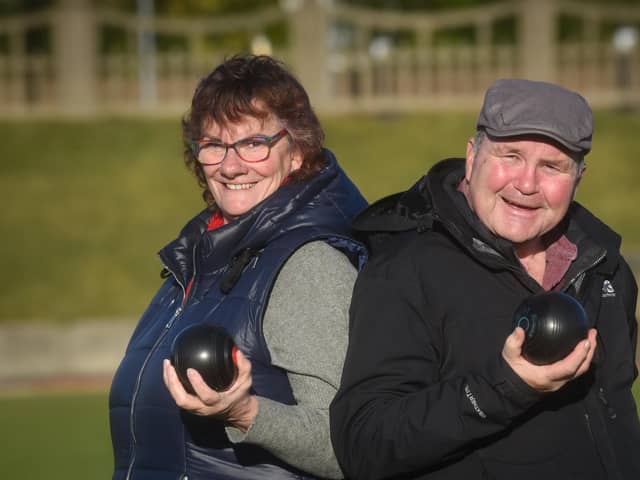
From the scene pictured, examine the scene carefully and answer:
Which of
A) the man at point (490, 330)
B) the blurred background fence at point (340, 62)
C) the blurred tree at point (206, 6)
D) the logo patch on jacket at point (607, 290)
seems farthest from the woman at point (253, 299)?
the blurred tree at point (206, 6)

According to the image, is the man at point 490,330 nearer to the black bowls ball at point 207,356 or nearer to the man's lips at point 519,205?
the man's lips at point 519,205

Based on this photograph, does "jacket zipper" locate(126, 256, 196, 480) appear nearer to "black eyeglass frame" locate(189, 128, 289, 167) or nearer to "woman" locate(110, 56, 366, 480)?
"woman" locate(110, 56, 366, 480)

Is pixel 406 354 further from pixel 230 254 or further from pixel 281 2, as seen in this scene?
pixel 281 2

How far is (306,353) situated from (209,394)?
36 centimetres

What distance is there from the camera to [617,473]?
3.46 m

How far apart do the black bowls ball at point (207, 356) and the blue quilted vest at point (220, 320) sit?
0.26 m

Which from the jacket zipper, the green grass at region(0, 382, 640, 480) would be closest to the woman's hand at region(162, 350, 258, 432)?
the jacket zipper

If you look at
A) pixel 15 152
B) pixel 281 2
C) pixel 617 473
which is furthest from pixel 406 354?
pixel 281 2

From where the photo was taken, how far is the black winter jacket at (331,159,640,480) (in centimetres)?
329

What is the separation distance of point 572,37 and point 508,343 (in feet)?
79.1

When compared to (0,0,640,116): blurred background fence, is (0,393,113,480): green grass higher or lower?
lower

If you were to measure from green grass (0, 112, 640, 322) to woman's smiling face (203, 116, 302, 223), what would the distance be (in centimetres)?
1146

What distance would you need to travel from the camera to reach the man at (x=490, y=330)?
10.8 feet

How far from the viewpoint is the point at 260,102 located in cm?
393
